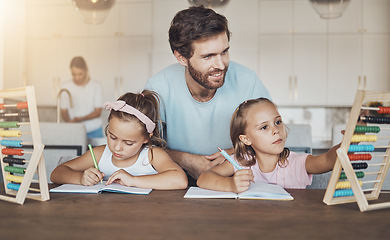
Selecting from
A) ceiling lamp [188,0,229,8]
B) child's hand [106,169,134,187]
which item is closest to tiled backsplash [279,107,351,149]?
ceiling lamp [188,0,229,8]

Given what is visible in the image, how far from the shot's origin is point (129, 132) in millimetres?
1610

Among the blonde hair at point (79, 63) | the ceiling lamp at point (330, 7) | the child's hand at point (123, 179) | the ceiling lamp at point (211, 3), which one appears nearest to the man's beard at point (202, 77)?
the child's hand at point (123, 179)

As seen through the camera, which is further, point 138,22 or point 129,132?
point 138,22

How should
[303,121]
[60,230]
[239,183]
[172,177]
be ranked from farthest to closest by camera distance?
[303,121] < [172,177] < [239,183] < [60,230]

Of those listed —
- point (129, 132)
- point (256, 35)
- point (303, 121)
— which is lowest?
point (303, 121)

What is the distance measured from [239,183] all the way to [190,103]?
2.64 feet

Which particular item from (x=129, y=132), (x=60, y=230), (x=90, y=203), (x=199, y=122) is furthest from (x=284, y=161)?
(x=60, y=230)

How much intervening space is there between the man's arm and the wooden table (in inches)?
29.0

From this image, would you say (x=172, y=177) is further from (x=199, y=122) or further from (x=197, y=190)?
(x=199, y=122)

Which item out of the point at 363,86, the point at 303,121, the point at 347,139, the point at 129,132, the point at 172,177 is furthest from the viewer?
the point at 303,121

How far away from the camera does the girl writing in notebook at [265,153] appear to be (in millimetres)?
1570

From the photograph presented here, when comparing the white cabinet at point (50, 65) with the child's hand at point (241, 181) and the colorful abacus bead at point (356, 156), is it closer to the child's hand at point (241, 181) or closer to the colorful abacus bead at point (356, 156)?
the child's hand at point (241, 181)

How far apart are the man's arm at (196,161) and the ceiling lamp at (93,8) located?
180 cm

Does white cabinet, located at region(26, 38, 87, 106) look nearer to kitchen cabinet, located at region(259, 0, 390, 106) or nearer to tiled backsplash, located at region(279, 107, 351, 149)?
kitchen cabinet, located at region(259, 0, 390, 106)
